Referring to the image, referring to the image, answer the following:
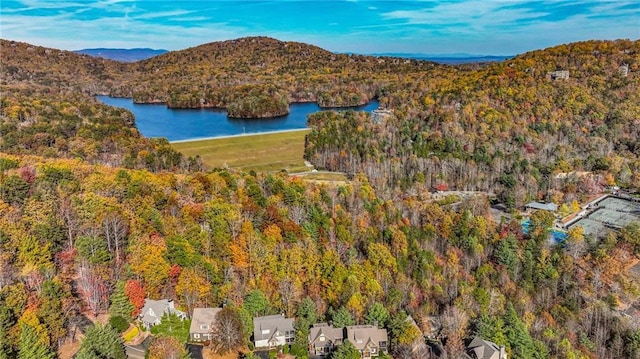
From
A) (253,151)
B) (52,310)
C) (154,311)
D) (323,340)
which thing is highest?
(52,310)

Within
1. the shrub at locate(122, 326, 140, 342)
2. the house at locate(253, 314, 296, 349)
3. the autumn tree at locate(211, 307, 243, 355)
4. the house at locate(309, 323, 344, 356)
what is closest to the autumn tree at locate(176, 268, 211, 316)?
the shrub at locate(122, 326, 140, 342)

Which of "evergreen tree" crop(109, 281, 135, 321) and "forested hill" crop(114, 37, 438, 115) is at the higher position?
"forested hill" crop(114, 37, 438, 115)

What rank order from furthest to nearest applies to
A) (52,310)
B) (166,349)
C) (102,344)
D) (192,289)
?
(192,289)
(52,310)
(166,349)
(102,344)

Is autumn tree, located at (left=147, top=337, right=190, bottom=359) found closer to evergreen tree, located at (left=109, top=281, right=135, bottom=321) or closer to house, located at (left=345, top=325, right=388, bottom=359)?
evergreen tree, located at (left=109, top=281, right=135, bottom=321)

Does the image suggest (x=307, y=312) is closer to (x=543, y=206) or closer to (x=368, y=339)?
(x=368, y=339)

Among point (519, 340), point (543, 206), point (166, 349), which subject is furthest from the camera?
point (543, 206)

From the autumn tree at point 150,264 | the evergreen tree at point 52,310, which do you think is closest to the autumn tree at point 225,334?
the autumn tree at point 150,264

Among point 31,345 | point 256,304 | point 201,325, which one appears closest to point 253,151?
point 256,304

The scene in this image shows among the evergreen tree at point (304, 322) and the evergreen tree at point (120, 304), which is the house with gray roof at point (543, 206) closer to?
the evergreen tree at point (304, 322)
